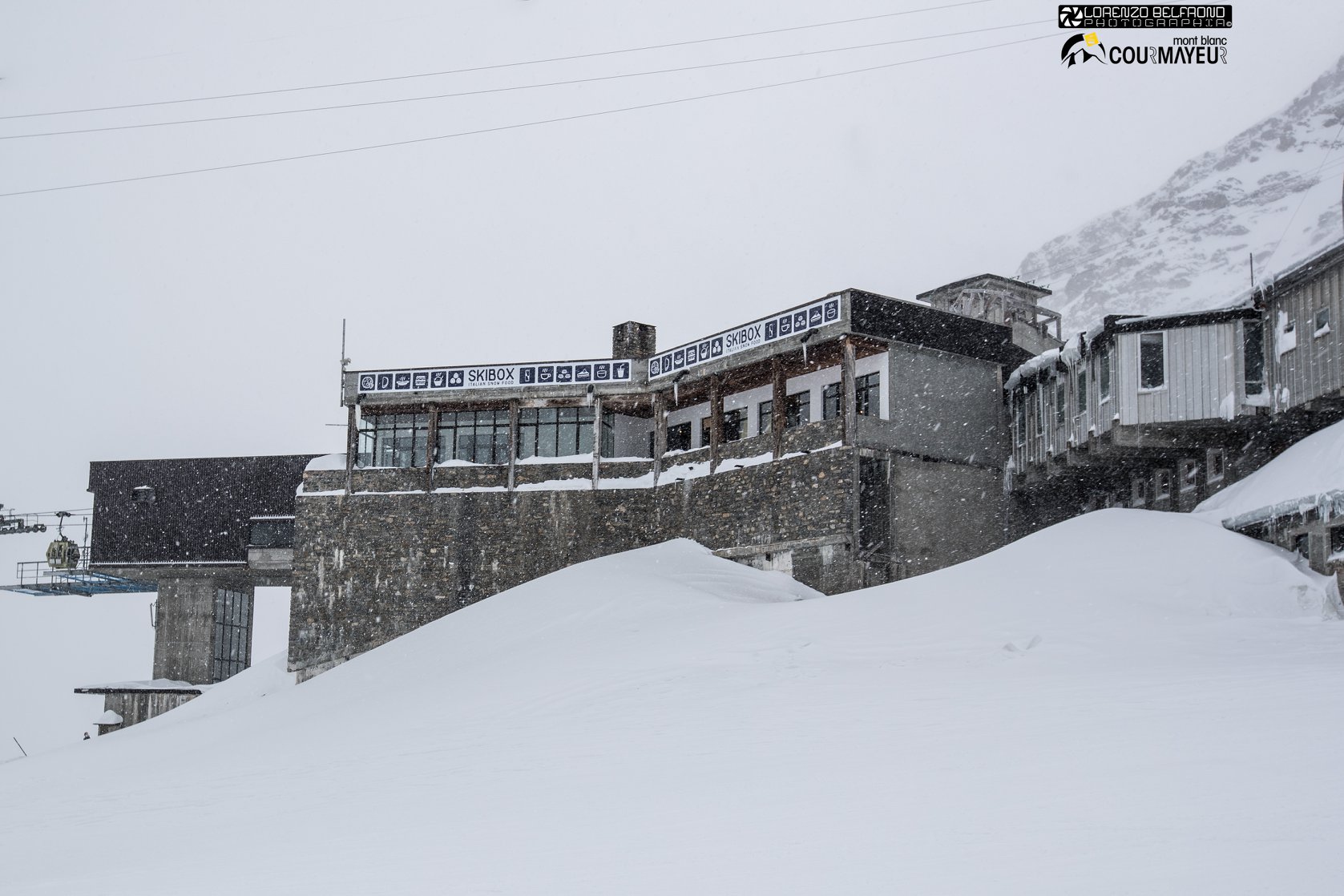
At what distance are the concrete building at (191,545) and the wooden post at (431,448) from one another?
8835 millimetres

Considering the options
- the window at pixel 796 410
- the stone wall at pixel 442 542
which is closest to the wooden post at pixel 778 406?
the window at pixel 796 410

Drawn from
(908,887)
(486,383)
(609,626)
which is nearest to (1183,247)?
(486,383)

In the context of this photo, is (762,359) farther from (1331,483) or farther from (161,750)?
(161,750)

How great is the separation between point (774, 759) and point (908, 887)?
12.8 feet

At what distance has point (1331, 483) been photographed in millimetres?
18438

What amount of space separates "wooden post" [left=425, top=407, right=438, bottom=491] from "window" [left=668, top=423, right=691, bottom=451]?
22.9ft

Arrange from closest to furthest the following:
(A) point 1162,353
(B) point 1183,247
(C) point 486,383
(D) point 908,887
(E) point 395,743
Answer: (D) point 908,887 → (E) point 395,743 → (A) point 1162,353 → (C) point 486,383 → (B) point 1183,247

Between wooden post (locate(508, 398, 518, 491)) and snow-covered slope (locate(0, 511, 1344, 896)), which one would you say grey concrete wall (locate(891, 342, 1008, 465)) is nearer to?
snow-covered slope (locate(0, 511, 1344, 896))

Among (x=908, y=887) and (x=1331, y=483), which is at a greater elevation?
(x=1331, y=483)

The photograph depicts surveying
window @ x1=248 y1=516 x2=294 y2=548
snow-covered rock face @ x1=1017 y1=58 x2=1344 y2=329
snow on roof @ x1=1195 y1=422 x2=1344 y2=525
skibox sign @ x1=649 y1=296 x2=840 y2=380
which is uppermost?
snow-covered rock face @ x1=1017 y1=58 x2=1344 y2=329

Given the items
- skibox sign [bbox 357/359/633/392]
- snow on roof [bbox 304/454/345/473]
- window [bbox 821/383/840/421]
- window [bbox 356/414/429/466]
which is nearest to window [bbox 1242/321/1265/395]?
window [bbox 821/383/840/421]

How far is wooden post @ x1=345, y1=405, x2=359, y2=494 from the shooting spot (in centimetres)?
3478

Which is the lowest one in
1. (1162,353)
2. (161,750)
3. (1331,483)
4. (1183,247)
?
(161,750)

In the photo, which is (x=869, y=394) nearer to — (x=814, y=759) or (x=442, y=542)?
(x=442, y=542)
